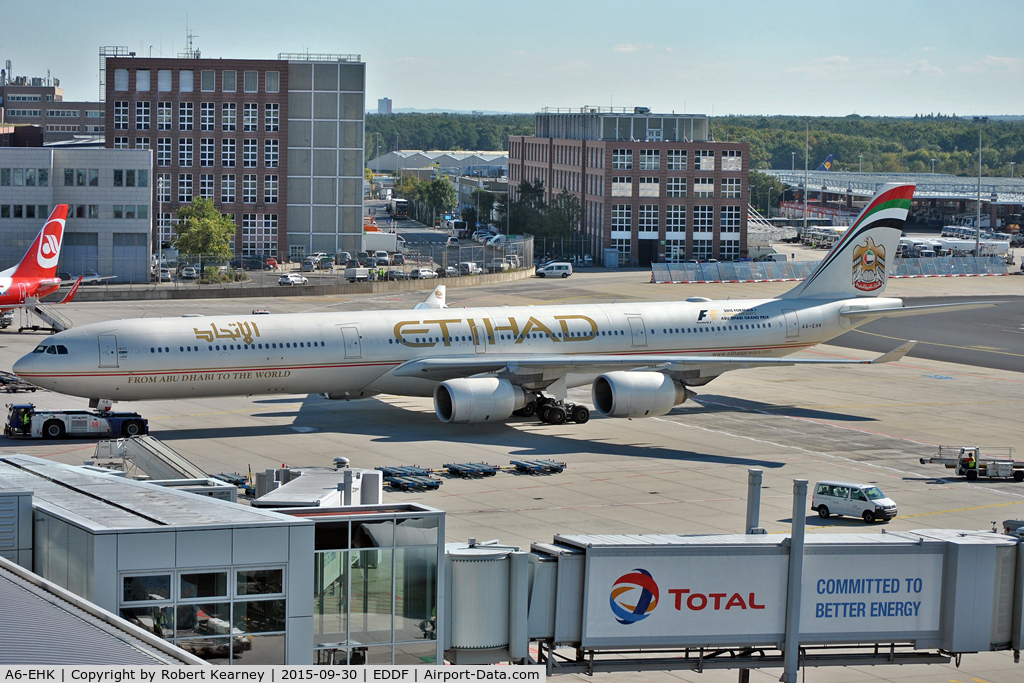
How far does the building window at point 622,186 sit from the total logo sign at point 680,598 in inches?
5552

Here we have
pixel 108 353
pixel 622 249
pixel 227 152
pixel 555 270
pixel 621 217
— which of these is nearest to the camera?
pixel 108 353

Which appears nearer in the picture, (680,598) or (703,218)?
(680,598)

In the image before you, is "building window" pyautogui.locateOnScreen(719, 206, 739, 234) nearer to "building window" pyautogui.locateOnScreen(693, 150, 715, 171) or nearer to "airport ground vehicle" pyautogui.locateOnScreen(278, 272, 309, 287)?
"building window" pyautogui.locateOnScreen(693, 150, 715, 171)

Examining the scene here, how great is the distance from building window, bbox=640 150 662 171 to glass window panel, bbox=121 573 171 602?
145 m

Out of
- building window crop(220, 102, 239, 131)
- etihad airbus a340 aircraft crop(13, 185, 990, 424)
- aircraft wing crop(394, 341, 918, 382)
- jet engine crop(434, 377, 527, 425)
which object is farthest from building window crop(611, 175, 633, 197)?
jet engine crop(434, 377, 527, 425)

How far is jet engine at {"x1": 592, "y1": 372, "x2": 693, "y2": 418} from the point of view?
57.0 metres

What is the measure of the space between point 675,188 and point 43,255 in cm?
9270

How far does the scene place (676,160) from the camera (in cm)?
16212

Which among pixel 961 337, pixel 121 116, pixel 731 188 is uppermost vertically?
pixel 121 116

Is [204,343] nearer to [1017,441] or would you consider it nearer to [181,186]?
[1017,441]

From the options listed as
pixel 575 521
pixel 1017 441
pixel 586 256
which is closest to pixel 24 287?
pixel 575 521

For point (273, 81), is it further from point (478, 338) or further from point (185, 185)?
point (478, 338)

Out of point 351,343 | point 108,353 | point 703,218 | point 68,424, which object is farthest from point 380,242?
point 108,353

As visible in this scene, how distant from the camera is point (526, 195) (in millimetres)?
192625
